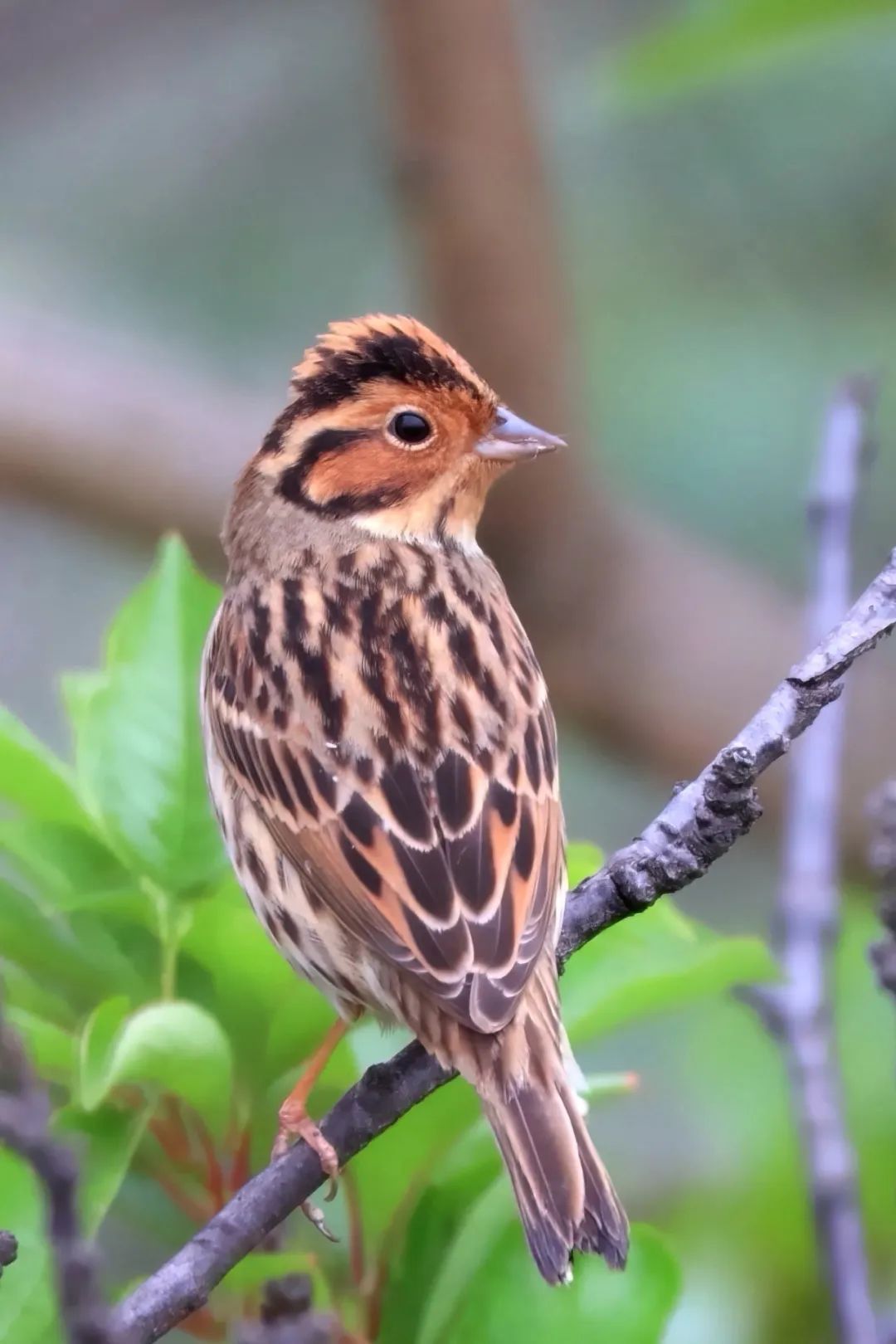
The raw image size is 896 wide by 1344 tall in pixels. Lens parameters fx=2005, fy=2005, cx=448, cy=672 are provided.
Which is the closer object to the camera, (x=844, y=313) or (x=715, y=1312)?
(x=715, y=1312)

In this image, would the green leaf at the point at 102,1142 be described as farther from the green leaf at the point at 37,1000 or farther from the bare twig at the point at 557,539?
the bare twig at the point at 557,539

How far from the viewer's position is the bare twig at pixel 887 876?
5.58 ft

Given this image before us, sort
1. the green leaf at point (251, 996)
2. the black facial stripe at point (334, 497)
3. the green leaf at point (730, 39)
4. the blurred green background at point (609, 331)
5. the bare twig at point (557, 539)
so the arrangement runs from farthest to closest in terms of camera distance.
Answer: the bare twig at point (557, 539) < the blurred green background at point (609, 331) < the black facial stripe at point (334, 497) < the green leaf at point (730, 39) < the green leaf at point (251, 996)

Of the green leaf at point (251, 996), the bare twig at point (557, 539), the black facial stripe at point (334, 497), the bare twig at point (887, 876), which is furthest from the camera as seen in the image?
the bare twig at point (557, 539)

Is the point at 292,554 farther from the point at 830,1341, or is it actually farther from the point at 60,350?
the point at 60,350

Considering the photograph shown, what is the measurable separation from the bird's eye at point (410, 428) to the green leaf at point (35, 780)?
0.88 meters

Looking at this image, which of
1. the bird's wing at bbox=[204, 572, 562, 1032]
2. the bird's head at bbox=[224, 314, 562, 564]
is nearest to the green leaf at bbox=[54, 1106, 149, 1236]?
the bird's wing at bbox=[204, 572, 562, 1032]

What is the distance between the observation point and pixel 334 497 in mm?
3098

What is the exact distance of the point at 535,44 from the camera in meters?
6.71

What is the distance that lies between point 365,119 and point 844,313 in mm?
1897

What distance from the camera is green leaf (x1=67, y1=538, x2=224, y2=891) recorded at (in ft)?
7.32

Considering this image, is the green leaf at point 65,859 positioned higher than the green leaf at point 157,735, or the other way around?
the green leaf at point 157,735

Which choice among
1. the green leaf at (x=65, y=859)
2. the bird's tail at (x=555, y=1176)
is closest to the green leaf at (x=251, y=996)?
Result: the green leaf at (x=65, y=859)

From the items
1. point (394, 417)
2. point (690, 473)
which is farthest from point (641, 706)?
point (394, 417)
